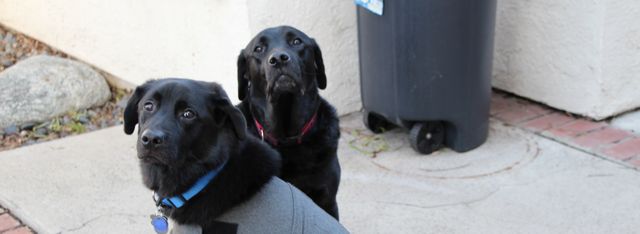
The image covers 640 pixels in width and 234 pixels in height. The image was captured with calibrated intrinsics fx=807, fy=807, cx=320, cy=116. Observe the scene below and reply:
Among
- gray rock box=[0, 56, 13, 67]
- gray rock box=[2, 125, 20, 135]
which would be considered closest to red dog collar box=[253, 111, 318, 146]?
gray rock box=[2, 125, 20, 135]

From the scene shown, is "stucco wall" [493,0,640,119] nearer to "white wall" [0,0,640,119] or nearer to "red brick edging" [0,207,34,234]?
"white wall" [0,0,640,119]

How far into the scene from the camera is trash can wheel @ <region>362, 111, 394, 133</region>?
5613 millimetres

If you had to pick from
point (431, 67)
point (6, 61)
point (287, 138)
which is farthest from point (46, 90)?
point (287, 138)

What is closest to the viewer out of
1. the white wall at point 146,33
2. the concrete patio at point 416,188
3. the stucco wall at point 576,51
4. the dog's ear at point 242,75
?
the dog's ear at point 242,75

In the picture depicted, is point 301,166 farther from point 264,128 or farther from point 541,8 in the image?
point 541,8

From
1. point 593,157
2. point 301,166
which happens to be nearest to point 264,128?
point 301,166

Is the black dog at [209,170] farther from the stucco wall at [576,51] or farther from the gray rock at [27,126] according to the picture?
the gray rock at [27,126]

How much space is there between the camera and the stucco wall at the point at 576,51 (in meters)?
5.40

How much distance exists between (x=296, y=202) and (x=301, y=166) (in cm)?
85

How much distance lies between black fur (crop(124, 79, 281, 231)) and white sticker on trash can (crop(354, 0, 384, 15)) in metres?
2.22

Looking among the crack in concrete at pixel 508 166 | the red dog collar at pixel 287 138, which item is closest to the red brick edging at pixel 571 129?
the crack in concrete at pixel 508 166

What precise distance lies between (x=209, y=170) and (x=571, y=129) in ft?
11.0

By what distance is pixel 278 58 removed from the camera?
364 cm

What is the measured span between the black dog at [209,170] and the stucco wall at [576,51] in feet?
10.4
